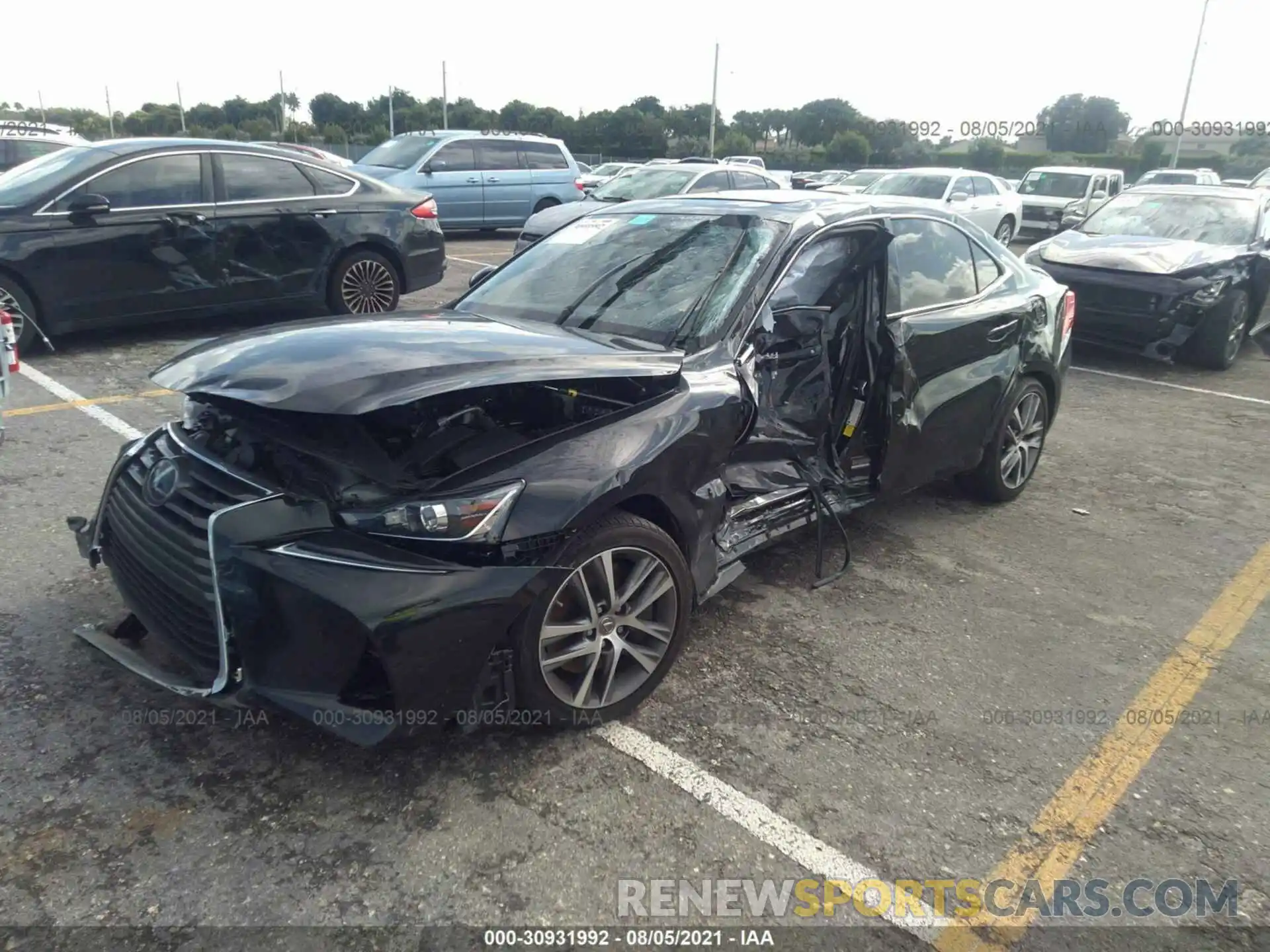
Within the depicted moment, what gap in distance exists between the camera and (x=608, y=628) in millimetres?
2934

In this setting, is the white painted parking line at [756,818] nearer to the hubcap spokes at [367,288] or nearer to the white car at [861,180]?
the hubcap spokes at [367,288]

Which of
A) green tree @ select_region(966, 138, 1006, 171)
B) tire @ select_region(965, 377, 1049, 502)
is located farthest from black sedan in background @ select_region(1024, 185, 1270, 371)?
green tree @ select_region(966, 138, 1006, 171)

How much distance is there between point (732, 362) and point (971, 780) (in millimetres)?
1618

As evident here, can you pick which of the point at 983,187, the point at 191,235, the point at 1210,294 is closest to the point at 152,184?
the point at 191,235

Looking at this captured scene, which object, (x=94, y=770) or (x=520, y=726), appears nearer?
(x=94, y=770)

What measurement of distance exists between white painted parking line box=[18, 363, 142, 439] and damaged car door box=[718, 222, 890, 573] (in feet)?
11.8

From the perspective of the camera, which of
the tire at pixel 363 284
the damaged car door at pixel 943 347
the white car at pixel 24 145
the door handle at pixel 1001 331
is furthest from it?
the white car at pixel 24 145

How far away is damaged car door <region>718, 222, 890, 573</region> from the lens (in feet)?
12.6

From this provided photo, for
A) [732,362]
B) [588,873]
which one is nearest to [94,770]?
[588,873]

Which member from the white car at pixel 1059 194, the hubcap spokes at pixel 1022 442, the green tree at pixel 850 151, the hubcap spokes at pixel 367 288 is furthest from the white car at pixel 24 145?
the green tree at pixel 850 151

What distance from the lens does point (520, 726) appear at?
2.96 metres

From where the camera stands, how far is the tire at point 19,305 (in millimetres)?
6551

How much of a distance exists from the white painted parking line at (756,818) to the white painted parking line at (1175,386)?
7.40 m

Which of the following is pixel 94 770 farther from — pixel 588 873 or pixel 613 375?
pixel 613 375
